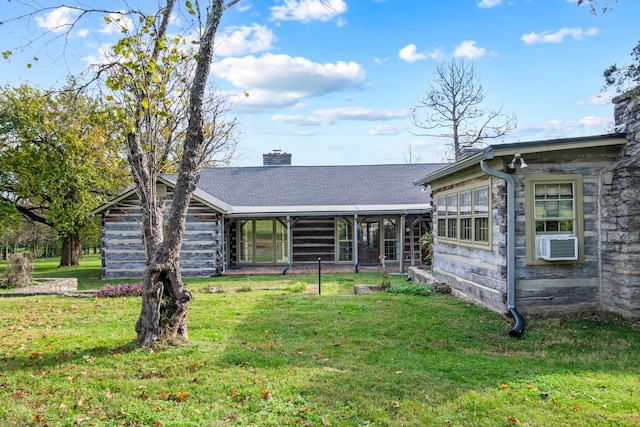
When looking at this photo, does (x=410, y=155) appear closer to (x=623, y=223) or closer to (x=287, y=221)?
(x=287, y=221)

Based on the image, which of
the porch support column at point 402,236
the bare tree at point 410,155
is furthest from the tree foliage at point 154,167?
the bare tree at point 410,155

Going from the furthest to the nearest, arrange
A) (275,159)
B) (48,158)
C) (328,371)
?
(275,159) → (48,158) → (328,371)

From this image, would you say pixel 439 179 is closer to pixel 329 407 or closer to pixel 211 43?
pixel 211 43

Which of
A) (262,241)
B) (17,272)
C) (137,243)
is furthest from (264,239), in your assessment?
(17,272)

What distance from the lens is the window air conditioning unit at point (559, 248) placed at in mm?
7207

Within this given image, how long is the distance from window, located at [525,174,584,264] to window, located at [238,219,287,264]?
12.8 metres

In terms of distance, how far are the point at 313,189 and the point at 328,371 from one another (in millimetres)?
15274

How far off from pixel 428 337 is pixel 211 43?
211 inches

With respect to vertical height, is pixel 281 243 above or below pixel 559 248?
below

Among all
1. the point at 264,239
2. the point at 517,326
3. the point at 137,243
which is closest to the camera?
the point at 517,326

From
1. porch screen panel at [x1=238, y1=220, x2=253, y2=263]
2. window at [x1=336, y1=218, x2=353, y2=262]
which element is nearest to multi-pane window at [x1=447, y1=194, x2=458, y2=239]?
window at [x1=336, y1=218, x2=353, y2=262]

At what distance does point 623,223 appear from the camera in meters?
6.93

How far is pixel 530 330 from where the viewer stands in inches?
263

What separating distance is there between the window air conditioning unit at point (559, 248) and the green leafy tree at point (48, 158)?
1849 centimetres
